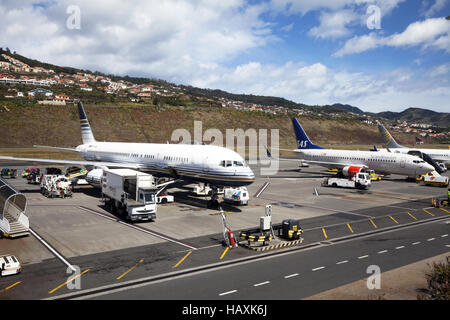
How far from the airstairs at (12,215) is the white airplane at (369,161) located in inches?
1704

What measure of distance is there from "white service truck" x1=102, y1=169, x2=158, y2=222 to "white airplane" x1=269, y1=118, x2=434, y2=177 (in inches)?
1399

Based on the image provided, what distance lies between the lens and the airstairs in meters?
21.8

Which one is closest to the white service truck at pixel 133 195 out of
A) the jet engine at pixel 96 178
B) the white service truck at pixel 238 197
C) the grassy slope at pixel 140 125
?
the jet engine at pixel 96 178

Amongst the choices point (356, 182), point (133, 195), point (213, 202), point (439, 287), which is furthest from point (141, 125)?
point (439, 287)

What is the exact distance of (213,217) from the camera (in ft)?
92.9

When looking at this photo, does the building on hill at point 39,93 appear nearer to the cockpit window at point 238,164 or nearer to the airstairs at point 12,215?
the airstairs at point 12,215

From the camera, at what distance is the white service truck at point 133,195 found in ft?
84.5

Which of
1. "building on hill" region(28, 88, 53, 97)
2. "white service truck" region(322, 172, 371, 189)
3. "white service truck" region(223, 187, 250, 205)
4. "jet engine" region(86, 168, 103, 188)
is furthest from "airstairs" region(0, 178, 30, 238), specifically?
"building on hill" region(28, 88, 53, 97)

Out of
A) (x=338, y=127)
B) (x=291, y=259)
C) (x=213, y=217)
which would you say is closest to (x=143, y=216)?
(x=213, y=217)

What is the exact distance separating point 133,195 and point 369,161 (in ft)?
132

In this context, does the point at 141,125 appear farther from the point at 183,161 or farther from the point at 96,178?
the point at 183,161

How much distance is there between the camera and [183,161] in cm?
3397

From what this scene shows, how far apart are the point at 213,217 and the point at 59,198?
709 inches
